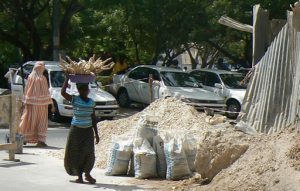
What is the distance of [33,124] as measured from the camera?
13.4 m

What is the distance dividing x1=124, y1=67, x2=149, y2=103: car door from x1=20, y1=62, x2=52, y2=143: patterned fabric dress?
9.41m

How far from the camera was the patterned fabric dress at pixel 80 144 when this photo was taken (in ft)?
30.1

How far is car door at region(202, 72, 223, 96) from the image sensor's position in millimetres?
22500

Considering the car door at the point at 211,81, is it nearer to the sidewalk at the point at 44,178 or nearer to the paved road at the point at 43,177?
the paved road at the point at 43,177

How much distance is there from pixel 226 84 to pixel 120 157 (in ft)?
42.5

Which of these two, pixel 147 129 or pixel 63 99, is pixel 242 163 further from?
pixel 63 99

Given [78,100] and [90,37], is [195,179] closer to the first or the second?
[78,100]

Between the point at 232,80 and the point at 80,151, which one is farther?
the point at 232,80

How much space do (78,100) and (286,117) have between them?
118 inches

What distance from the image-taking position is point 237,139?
894cm

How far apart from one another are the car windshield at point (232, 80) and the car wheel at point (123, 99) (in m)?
3.79

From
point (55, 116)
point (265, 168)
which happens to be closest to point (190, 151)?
point (265, 168)

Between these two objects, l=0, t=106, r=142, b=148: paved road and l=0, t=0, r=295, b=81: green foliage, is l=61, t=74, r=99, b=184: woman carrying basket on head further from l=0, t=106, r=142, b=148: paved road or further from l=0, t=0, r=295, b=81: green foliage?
l=0, t=0, r=295, b=81: green foliage

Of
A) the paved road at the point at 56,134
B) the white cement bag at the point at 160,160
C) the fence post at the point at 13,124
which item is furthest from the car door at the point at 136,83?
the white cement bag at the point at 160,160
